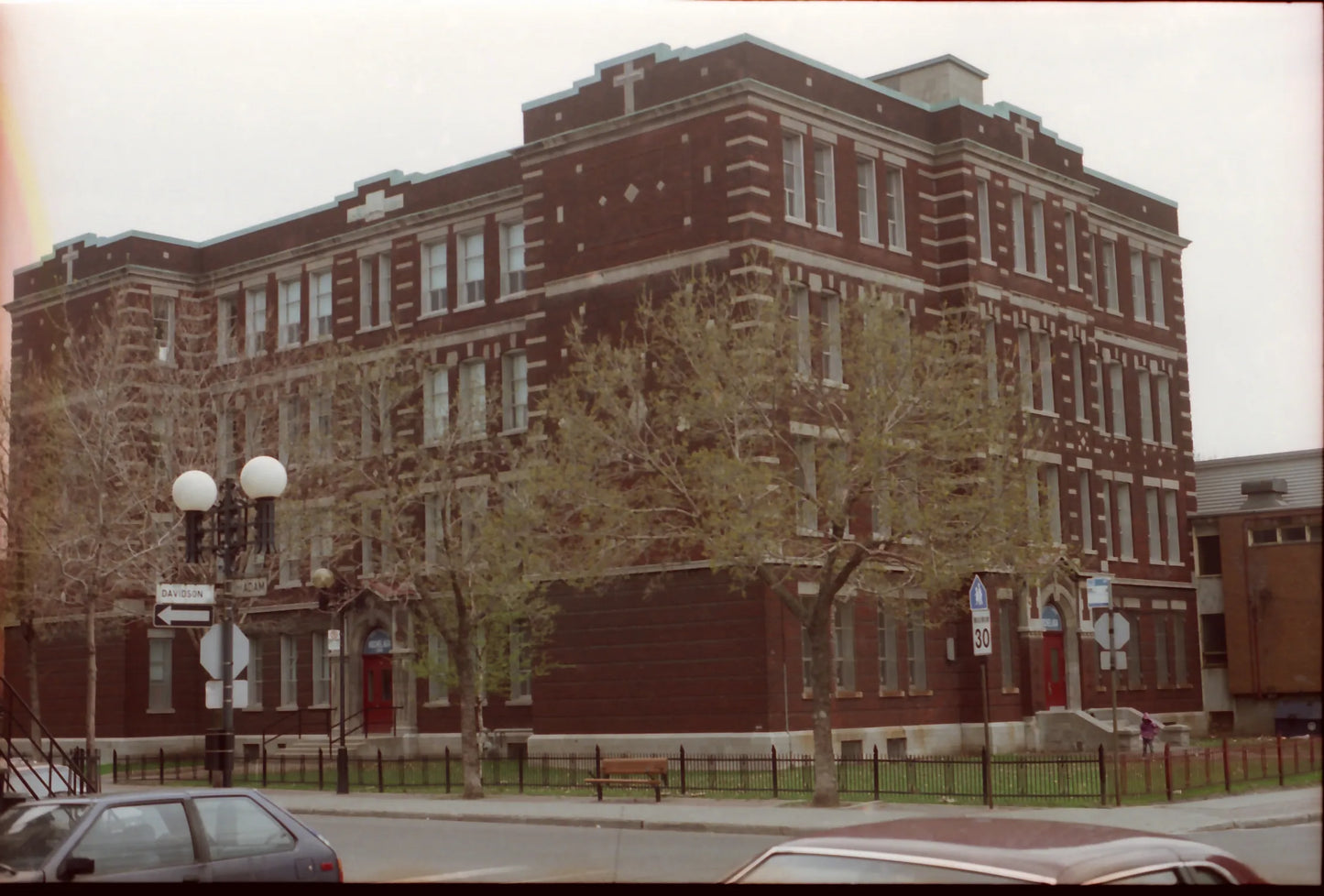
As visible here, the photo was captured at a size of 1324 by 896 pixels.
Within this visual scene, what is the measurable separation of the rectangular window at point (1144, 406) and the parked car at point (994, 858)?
4962cm

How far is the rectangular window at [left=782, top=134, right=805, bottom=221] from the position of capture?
137ft

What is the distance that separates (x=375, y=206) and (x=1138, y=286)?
2522cm

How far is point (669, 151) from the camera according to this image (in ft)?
137

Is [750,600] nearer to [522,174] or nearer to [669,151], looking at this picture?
[669,151]

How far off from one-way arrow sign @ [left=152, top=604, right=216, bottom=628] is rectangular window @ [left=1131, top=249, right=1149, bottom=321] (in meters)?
40.0

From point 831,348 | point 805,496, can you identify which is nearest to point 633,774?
point 805,496

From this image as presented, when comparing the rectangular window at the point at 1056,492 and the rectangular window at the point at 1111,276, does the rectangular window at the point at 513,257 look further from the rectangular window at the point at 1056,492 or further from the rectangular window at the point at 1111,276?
the rectangular window at the point at 1111,276

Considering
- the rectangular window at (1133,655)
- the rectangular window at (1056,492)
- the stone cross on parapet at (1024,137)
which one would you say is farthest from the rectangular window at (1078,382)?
the rectangular window at (1133,655)

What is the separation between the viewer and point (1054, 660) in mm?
48750

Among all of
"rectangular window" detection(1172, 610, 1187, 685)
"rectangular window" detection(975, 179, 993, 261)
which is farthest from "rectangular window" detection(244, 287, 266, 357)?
"rectangular window" detection(1172, 610, 1187, 685)

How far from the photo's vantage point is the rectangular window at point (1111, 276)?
52156 mm

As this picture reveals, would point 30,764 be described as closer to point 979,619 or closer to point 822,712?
point 979,619

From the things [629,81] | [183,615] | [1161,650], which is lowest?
[1161,650]

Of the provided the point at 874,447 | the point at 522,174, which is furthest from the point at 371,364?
the point at 874,447
